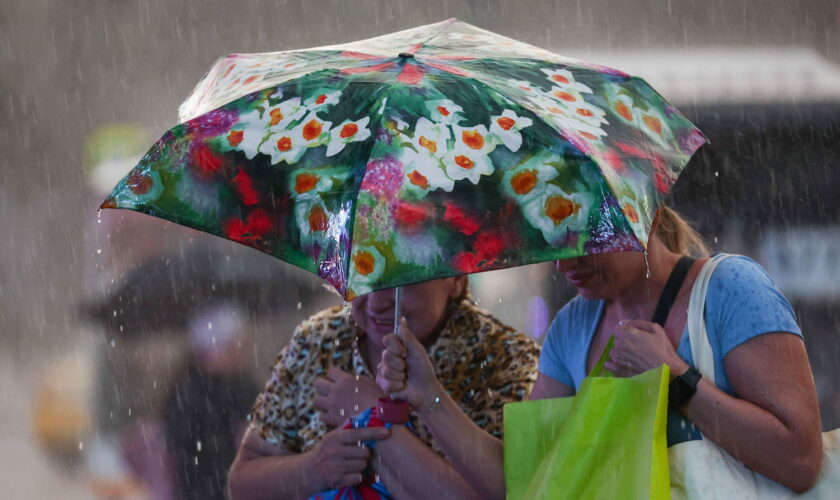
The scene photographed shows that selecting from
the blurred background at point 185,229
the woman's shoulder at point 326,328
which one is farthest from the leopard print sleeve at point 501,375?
the blurred background at point 185,229

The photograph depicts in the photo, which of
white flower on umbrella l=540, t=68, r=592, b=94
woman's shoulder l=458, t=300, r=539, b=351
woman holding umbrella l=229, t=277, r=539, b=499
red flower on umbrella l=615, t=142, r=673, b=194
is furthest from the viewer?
woman's shoulder l=458, t=300, r=539, b=351

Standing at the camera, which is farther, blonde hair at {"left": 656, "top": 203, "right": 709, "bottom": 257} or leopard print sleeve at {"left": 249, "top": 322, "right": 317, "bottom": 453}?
leopard print sleeve at {"left": 249, "top": 322, "right": 317, "bottom": 453}

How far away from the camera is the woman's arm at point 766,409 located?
2.16 metres

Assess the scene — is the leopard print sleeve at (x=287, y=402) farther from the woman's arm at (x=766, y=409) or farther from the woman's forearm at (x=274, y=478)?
the woman's arm at (x=766, y=409)

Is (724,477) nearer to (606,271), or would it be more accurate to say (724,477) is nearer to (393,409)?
(606,271)

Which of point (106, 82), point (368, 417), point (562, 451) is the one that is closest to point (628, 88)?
point (562, 451)

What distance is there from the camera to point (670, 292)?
96.0 inches

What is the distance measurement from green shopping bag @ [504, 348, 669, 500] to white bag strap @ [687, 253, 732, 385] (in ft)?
0.47

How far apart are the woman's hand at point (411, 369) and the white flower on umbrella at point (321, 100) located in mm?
594

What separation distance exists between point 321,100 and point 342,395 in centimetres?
89

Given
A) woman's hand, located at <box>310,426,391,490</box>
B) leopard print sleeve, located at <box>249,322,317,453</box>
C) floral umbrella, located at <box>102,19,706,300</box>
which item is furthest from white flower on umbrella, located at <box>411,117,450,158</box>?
leopard print sleeve, located at <box>249,322,317,453</box>

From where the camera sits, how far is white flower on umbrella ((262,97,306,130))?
229cm

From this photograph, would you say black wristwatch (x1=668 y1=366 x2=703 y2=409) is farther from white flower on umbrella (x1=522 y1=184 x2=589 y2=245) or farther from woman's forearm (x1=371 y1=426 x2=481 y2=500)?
woman's forearm (x1=371 y1=426 x2=481 y2=500)

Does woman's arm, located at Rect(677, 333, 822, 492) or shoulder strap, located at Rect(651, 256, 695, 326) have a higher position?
shoulder strap, located at Rect(651, 256, 695, 326)
